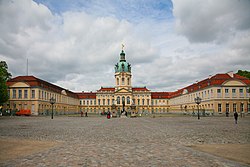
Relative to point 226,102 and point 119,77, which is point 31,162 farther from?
point 119,77

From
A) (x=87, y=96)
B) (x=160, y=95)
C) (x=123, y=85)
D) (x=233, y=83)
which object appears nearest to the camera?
(x=233, y=83)

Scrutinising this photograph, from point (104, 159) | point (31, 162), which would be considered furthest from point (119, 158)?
point (31, 162)

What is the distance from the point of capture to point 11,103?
6488cm

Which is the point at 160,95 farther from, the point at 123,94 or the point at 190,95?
the point at 190,95

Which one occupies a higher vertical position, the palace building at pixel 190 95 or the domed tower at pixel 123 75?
the domed tower at pixel 123 75

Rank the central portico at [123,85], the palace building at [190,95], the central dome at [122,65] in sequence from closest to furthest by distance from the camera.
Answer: the palace building at [190,95]
the central portico at [123,85]
the central dome at [122,65]

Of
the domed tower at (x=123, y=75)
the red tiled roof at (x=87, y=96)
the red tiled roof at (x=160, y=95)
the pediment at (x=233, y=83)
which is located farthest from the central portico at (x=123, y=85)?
the pediment at (x=233, y=83)

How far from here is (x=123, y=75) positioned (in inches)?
4520

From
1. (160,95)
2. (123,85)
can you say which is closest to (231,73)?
(123,85)

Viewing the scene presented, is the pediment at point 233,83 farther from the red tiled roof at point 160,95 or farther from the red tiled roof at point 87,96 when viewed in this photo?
the red tiled roof at point 87,96

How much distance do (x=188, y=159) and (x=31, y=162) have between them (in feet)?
16.0

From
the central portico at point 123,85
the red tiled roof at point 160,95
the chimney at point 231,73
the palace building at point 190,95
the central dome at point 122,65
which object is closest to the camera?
the palace building at point 190,95

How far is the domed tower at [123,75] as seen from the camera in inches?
4535

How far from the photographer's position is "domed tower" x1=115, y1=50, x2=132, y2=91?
378 ft
